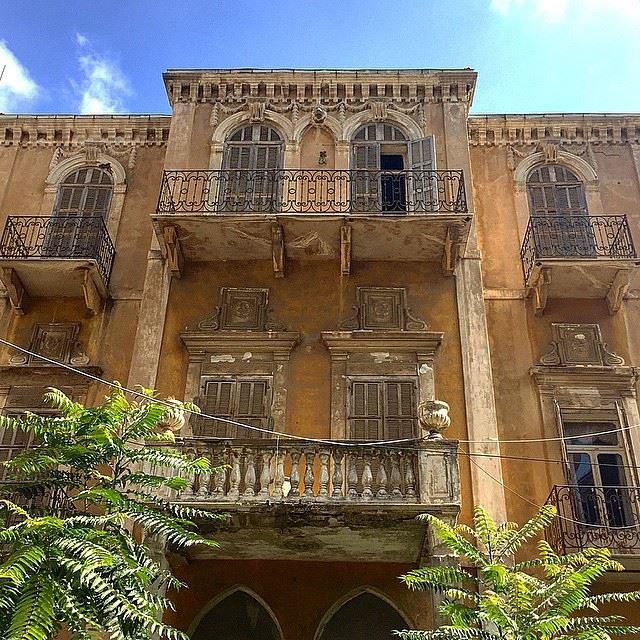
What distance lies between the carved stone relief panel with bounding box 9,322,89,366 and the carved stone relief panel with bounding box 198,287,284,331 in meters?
2.15

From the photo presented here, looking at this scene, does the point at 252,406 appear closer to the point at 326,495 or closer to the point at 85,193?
the point at 326,495

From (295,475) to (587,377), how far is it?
210 inches

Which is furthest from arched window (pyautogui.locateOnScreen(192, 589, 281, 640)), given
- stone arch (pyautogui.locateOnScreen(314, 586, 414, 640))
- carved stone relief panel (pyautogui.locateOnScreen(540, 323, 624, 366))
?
carved stone relief panel (pyautogui.locateOnScreen(540, 323, 624, 366))

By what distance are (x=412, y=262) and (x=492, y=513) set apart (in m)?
4.56

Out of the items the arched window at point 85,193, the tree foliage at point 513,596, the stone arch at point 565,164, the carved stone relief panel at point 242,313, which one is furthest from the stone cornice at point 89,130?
the tree foliage at point 513,596

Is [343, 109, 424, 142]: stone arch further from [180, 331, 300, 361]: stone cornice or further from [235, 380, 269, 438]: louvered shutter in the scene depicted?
[235, 380, 269, 438]: louvered shutter

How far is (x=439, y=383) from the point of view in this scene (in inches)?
475

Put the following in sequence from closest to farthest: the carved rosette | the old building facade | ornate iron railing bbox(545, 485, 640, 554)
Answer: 1. the carved rosette
2. the old building facade
3. ornate iron railing bbox(545, 485, 640, 554)

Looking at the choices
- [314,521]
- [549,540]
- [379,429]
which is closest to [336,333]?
[379,429]

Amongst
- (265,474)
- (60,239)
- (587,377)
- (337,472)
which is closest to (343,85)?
(60,239)

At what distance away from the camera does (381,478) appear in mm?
9867

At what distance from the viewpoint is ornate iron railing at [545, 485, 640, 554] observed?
10836 millimetres

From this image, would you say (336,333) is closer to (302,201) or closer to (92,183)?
(302,201)

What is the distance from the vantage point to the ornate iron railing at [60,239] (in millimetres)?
13469
